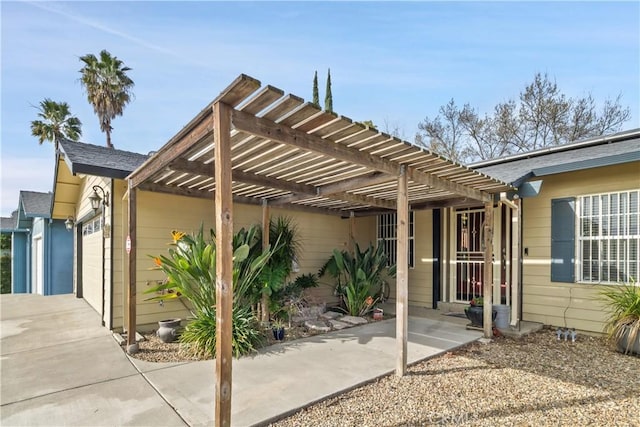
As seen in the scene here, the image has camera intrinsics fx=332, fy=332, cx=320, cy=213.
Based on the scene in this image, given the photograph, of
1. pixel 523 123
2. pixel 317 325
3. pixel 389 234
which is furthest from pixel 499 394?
pixel 523 123

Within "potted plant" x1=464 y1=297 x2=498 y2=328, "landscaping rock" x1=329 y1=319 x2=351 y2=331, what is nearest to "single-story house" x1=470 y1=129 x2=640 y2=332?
"potted plant" x1=464 y1=297 x2=498 y2=328

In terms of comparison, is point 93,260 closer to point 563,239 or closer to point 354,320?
point 354,320

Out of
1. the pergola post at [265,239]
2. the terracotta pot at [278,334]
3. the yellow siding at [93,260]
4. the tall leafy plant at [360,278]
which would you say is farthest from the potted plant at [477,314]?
the yellow siding at [93,260]

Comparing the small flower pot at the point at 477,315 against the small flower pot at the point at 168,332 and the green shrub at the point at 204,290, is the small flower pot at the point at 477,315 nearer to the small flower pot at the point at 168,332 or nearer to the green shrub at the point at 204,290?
the green shrub at the point at 204,290

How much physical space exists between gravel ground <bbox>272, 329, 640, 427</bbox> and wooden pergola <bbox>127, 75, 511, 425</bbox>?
532mm

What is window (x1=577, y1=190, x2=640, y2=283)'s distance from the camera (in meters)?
4.98

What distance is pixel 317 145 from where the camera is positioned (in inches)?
120

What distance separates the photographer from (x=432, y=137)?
1800 cm

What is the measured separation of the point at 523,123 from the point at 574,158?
36.7 feet

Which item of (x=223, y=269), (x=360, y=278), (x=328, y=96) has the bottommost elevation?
(x=360, y=278)

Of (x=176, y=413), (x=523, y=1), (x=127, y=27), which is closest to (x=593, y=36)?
(x=523, y=1)

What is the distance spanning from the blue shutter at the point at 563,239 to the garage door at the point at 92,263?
329 inches

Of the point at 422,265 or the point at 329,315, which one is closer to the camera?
the point at 329,315

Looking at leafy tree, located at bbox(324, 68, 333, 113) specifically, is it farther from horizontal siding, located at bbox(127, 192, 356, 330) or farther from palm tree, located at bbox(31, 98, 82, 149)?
palm tree, located at bbox(31, 98, 82, 149)
